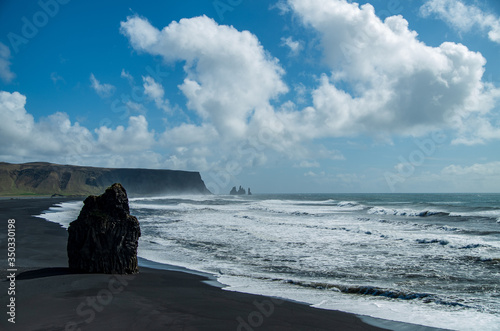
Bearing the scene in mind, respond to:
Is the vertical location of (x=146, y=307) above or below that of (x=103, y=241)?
below

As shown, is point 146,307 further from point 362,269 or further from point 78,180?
point 78,180

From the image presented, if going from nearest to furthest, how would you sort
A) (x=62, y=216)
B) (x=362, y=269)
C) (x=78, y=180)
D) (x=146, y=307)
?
(x=146, y=307) < (x=362, y=269) < (x=62, y=216) < (x=78, y=180)

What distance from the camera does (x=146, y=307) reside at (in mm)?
5836

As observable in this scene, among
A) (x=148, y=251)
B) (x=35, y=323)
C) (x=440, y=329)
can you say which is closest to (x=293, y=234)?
(x=148, y=251)

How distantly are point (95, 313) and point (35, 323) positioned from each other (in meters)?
0.84

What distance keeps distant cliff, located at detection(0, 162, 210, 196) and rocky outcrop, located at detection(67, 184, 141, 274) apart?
421ft

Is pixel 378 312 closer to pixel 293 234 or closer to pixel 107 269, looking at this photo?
pixel 107 269

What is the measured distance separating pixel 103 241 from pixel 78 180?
16071 cm

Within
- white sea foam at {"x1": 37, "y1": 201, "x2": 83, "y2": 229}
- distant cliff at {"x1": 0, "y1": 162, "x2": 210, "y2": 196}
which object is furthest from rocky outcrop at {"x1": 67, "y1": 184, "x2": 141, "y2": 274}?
distant cliff at {"x1": 0, "y1": 162, "x2": 210, "y2": 196}

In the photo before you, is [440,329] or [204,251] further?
[204,251]

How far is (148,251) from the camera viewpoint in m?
13.0

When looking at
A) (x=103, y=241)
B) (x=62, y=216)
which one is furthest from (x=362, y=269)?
(x=62, y=216)

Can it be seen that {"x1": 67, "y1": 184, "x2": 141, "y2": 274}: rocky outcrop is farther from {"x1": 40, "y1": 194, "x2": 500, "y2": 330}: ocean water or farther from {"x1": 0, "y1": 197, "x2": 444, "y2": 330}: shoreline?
{"x1": 40, "y1": 194, "x2": 500, "y2": 330}: ocean water

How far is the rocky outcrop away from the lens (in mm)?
7867
